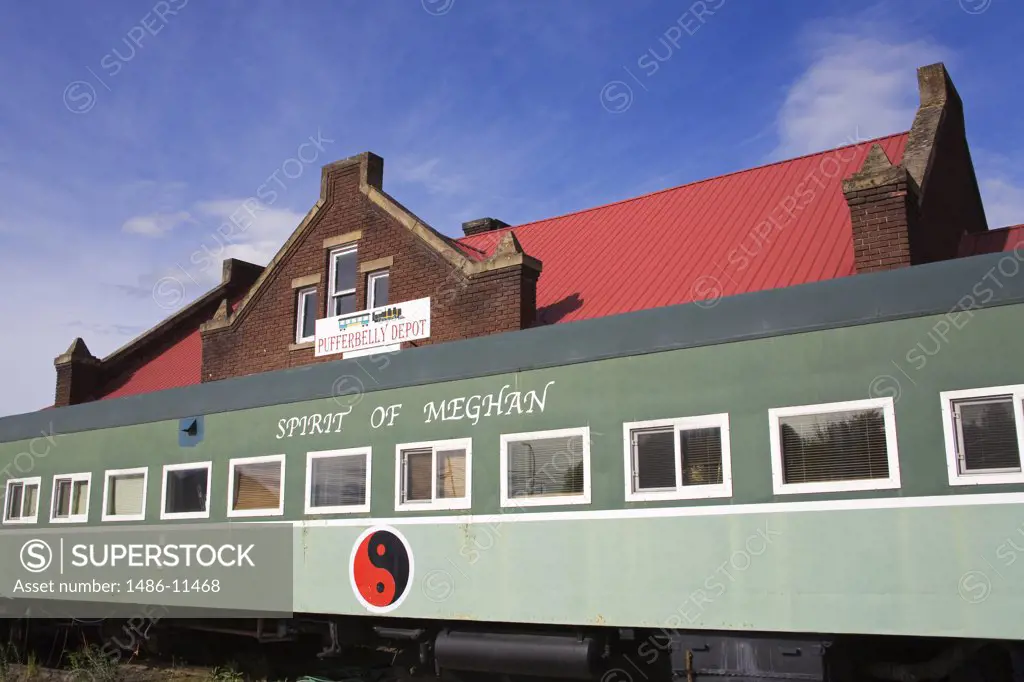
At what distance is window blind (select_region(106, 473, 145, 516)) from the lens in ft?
37.0

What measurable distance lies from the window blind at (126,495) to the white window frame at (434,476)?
13.4 ft

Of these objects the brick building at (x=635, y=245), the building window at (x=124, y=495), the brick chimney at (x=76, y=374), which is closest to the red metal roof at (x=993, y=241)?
the brick building at (x=635, y=245)

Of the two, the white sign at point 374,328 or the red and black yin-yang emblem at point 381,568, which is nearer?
the red and black yin-yang emblem at point 381,568

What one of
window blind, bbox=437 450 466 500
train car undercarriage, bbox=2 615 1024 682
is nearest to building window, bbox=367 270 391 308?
train car undercarriage, bbox=2 615 1024 682

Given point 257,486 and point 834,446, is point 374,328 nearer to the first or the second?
point 257,486

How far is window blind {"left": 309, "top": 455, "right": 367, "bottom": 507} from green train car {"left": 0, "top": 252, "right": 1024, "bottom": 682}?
3cm

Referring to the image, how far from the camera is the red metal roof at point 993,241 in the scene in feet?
43.0

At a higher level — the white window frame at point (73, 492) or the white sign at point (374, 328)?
the white sign at point (374, 328)

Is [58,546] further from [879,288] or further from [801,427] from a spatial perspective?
[879,288]

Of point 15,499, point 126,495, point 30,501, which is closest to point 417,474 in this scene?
point 126,495

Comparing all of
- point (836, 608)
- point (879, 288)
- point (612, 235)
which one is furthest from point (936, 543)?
point (612, 235)

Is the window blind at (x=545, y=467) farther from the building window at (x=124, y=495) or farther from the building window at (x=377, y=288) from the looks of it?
the building window at (x=377, y=288)

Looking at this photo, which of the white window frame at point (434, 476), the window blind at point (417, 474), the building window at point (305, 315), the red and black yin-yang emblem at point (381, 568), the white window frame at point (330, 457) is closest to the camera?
the white window frame at point (434, 476)

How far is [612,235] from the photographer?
51.0 ft
